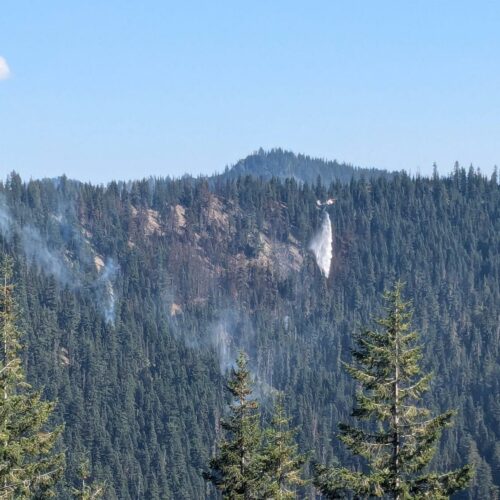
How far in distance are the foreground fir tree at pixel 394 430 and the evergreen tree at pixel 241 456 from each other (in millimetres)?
5092

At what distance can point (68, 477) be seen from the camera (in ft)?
581

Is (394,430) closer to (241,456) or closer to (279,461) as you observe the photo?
(279,461)

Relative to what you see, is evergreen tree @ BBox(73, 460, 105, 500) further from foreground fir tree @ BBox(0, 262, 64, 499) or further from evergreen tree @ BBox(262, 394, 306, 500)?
evergreen tree @ BBox(262, 394, 306, 500)

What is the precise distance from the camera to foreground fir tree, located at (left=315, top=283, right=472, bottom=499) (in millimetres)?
29484

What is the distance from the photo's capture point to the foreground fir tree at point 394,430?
2948 centimetres

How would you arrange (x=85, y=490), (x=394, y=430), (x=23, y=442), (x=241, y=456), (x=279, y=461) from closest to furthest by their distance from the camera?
(x=394, y=430)
(x=23, y=442)
(x=85, y=490)
(x=241, y=456)
(x=279, y=461)

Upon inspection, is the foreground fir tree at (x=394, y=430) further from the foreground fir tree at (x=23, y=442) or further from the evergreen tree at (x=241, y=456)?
the foreground fir tree at (x=23, y=442)

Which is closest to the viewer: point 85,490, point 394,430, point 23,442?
point 394,430

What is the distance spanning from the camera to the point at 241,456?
117ft

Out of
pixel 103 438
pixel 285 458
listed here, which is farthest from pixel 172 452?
pixel 285 458

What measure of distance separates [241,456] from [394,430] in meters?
7.45

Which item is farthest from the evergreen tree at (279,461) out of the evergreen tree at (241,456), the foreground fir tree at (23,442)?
the foreground fir tree at (23,442)

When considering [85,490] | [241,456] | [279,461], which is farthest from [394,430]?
[85,490]

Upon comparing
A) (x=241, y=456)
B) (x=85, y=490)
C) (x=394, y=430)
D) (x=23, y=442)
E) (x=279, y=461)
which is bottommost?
(x=85, y=490)
